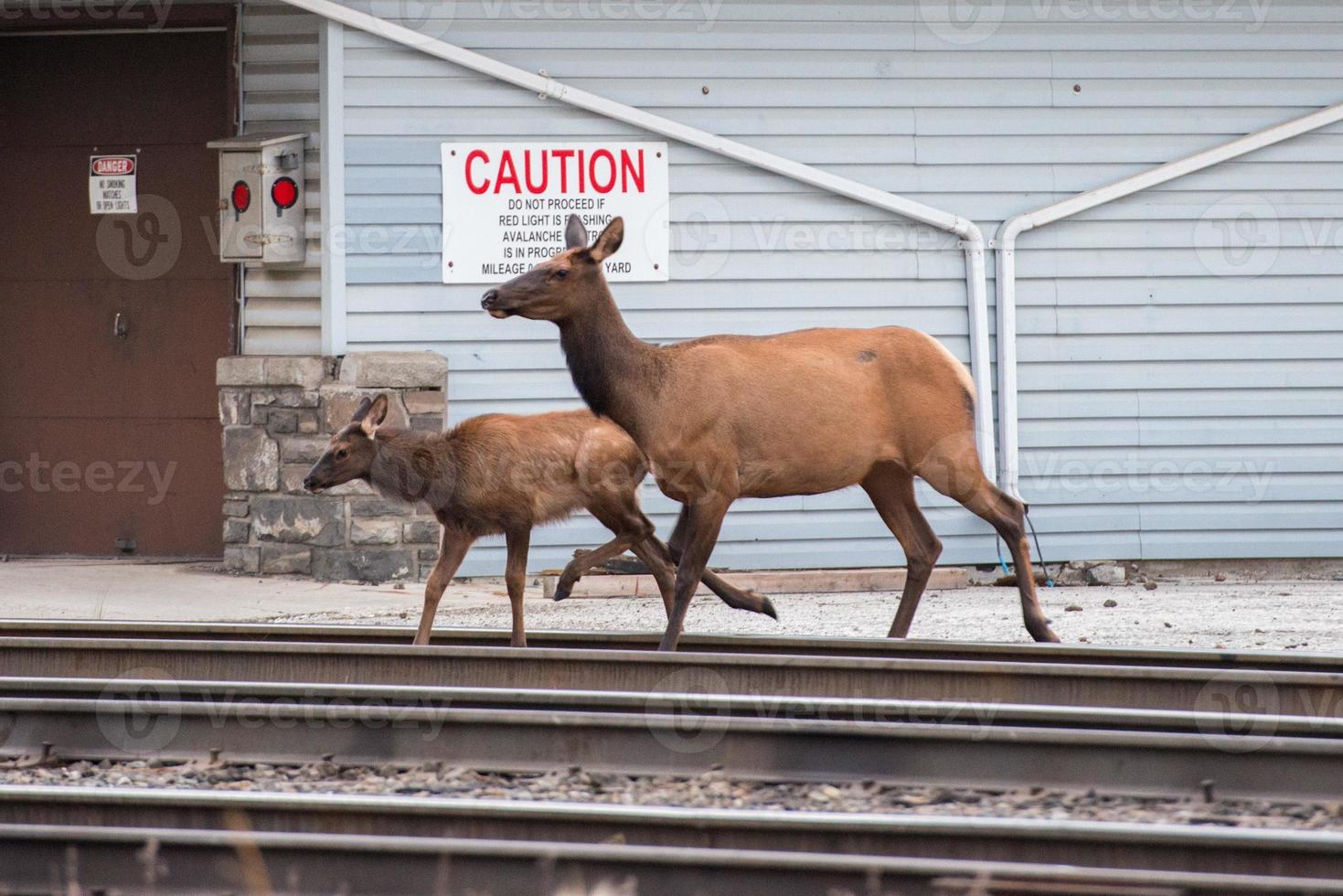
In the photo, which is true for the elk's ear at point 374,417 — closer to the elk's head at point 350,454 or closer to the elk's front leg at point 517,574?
the elk's head at point 350,454

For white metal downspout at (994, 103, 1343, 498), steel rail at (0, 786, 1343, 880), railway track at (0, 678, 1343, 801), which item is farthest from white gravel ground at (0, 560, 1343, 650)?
steel rail at (0, 786, 1343, 880)

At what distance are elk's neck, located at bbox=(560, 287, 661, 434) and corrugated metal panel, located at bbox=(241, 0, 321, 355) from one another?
5.08 meters

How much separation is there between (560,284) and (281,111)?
5.62 m

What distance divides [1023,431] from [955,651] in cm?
512

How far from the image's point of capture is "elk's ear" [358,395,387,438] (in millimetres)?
8062

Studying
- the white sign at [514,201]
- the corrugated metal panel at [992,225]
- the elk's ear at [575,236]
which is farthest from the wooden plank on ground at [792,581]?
the elk's ear at [575,236]

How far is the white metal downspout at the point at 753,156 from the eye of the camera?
11.4 metres

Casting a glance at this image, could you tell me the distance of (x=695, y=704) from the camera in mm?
5645

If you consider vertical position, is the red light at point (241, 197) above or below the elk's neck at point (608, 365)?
above

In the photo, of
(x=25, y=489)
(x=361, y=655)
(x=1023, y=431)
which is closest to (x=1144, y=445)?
(x=1023, y=431)

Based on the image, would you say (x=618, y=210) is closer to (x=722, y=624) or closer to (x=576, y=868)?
(x=722, y=624)

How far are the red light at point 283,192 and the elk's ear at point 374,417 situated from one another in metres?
4.19

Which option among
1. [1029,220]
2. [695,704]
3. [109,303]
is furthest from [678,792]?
[109,303]

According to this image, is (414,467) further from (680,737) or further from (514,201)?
(514,201)
